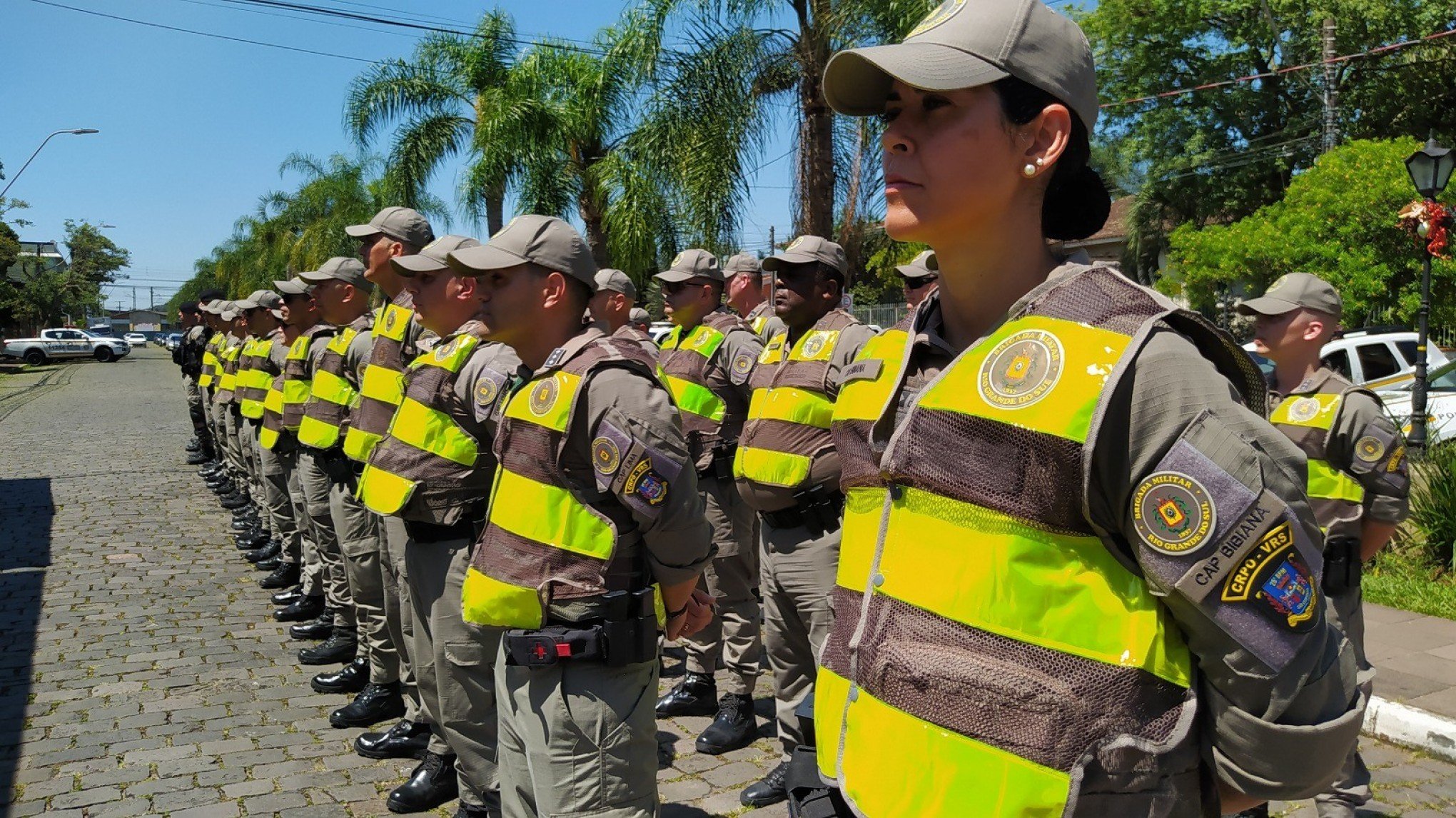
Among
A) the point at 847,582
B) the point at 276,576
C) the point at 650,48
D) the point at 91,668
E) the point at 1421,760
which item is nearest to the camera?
the point at 847,582

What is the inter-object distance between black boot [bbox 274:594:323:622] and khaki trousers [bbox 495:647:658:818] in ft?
17.5

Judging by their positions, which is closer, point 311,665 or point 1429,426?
point 311,665

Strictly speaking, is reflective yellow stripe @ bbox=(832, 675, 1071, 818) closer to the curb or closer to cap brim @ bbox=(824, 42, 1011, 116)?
cap brim @ bbox=(824, 42, 1011, 116)

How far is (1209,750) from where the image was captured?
58.5 inches

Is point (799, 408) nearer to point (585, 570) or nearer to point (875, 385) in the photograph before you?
point (585, 570)

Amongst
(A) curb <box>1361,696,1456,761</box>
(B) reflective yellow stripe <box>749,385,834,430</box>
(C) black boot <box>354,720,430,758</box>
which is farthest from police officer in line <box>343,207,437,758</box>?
(A) curb <box>1361,696,1456,761</box>

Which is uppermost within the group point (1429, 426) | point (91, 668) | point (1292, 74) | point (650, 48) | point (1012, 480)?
point (1292, 74)

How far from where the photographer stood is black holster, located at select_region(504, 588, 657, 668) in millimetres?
3045

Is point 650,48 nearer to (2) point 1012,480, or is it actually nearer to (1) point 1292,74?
(2) point 1012,480

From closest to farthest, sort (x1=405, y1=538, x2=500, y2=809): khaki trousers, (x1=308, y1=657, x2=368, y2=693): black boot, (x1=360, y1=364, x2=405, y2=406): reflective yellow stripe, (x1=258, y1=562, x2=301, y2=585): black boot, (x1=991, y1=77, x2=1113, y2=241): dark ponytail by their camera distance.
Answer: (x1=991, y1=77, x2=1113, y2=241): dark ponytail
(x1=405, y1=538, x2=500, y2=809): khaki trousers
(x1=360, y1=364, x2=405, y2=406): reflective yellow stripe
(x1=308, y1=657, x2=368, y2=693): black boot
(x1=258, y1=562, x2=301, y2=585): black boot

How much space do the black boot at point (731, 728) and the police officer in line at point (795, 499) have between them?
1.29 ft

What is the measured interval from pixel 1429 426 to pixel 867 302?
31171 millimetres

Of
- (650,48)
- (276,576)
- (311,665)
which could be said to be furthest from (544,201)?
(311,665)

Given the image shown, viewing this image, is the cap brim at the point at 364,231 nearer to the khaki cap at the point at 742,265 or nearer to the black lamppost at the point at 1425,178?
the khaki cap at the point at 742,265
